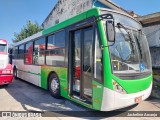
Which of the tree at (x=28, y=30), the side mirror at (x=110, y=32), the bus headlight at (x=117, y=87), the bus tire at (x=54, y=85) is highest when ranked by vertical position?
the tree at (x=28, y=30)

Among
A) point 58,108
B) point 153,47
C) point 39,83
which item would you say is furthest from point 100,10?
point 153,47

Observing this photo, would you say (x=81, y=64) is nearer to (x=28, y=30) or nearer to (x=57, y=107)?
(x=57, y=107)

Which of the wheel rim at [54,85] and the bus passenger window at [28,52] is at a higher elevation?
the bus passenger window at [28,52]

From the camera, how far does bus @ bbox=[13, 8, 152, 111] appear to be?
4207mm

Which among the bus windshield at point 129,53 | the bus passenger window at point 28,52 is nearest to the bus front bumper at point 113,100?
the bus windshield at point 129,53

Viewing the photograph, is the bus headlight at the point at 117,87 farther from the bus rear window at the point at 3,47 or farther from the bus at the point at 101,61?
the bus rear window at the point at 3,47

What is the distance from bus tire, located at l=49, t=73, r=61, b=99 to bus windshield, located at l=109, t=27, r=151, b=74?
2.87 metres

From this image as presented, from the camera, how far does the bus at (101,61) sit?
421 centimetres

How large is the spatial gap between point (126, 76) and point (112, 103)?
80cm

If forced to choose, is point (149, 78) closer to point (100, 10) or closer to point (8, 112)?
point (100, 10)

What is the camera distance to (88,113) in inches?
199

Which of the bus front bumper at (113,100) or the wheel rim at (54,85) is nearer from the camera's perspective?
the bus front bumper at (113,100)

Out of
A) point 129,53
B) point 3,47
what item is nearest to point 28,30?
point 3,47

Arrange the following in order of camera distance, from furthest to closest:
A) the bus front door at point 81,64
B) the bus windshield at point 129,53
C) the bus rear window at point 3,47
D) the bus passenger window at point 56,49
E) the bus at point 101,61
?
1. the bus rear window at point 3,47
2. the bus passenger window at point 56,49
3. the bus front door at point 81,64
4. the bus windshield at point 129,53
5. the bus at point 101,61
